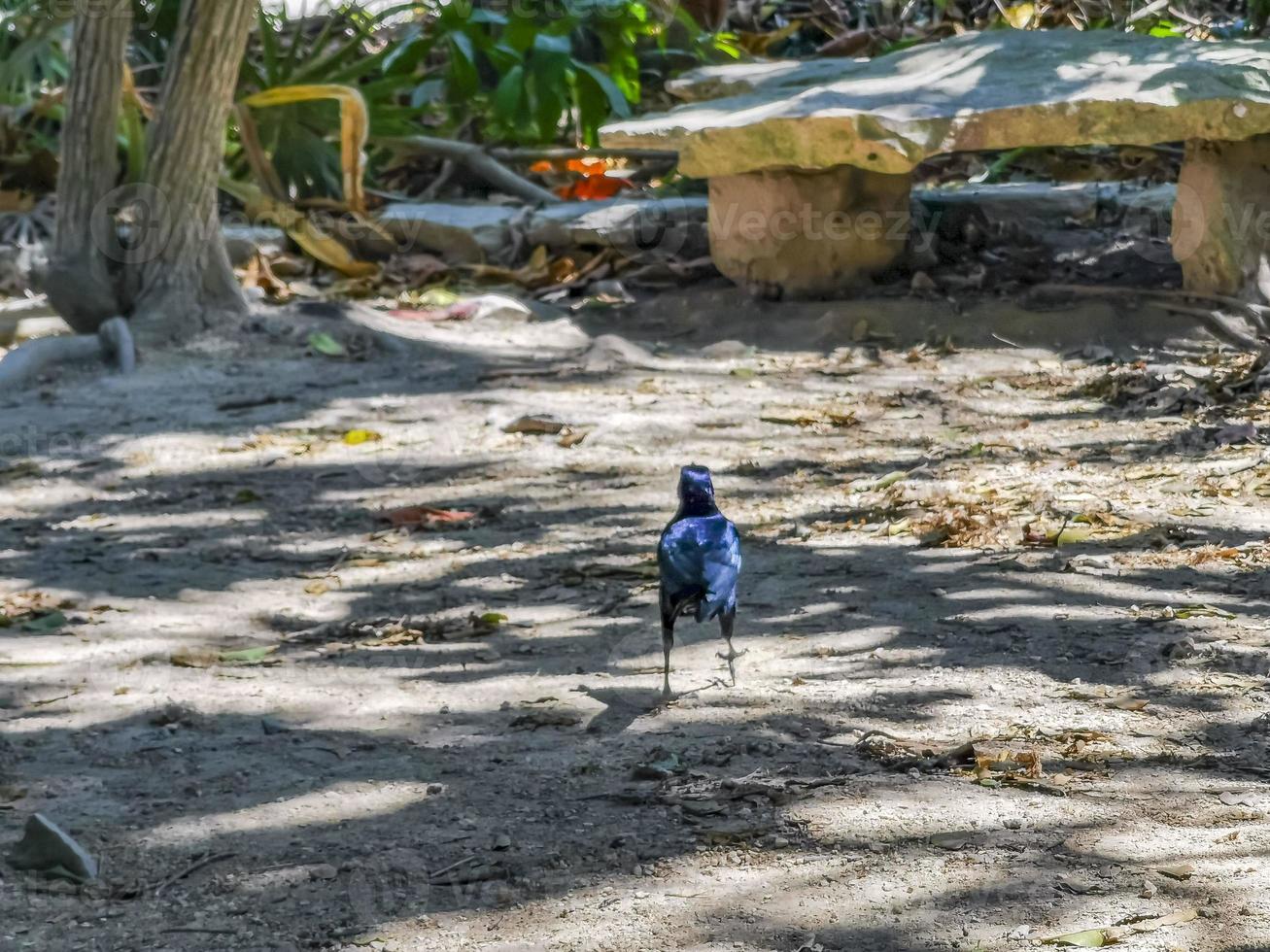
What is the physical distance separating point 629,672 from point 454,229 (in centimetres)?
655

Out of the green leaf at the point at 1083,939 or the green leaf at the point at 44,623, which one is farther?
the green leaf at the point at 44,623

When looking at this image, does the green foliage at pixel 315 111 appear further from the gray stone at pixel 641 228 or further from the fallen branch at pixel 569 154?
the gray stone at pixel 641 228

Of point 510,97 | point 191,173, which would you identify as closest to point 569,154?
point 510,97

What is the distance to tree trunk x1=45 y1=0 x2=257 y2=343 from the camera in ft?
24.3

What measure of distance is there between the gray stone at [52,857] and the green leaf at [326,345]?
527cm

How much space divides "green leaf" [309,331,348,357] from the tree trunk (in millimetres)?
410

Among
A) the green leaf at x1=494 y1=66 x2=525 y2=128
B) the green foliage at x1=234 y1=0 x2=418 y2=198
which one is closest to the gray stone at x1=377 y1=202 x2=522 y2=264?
the green foliage at x1=234 y1=0 x2=418 y2=198

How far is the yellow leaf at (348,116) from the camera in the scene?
8.68m

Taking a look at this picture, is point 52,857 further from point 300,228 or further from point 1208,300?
point 300,228

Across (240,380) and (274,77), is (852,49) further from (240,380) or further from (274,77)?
(240,380)

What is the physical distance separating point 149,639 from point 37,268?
6.08m

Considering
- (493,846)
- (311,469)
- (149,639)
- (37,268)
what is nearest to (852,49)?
(37,268)

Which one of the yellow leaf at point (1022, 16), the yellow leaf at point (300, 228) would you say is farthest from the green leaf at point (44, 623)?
the yellow leaf at point (1022, 16)

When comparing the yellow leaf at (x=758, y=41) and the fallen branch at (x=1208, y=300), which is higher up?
the yellow leaf at (x=758, y=41)
